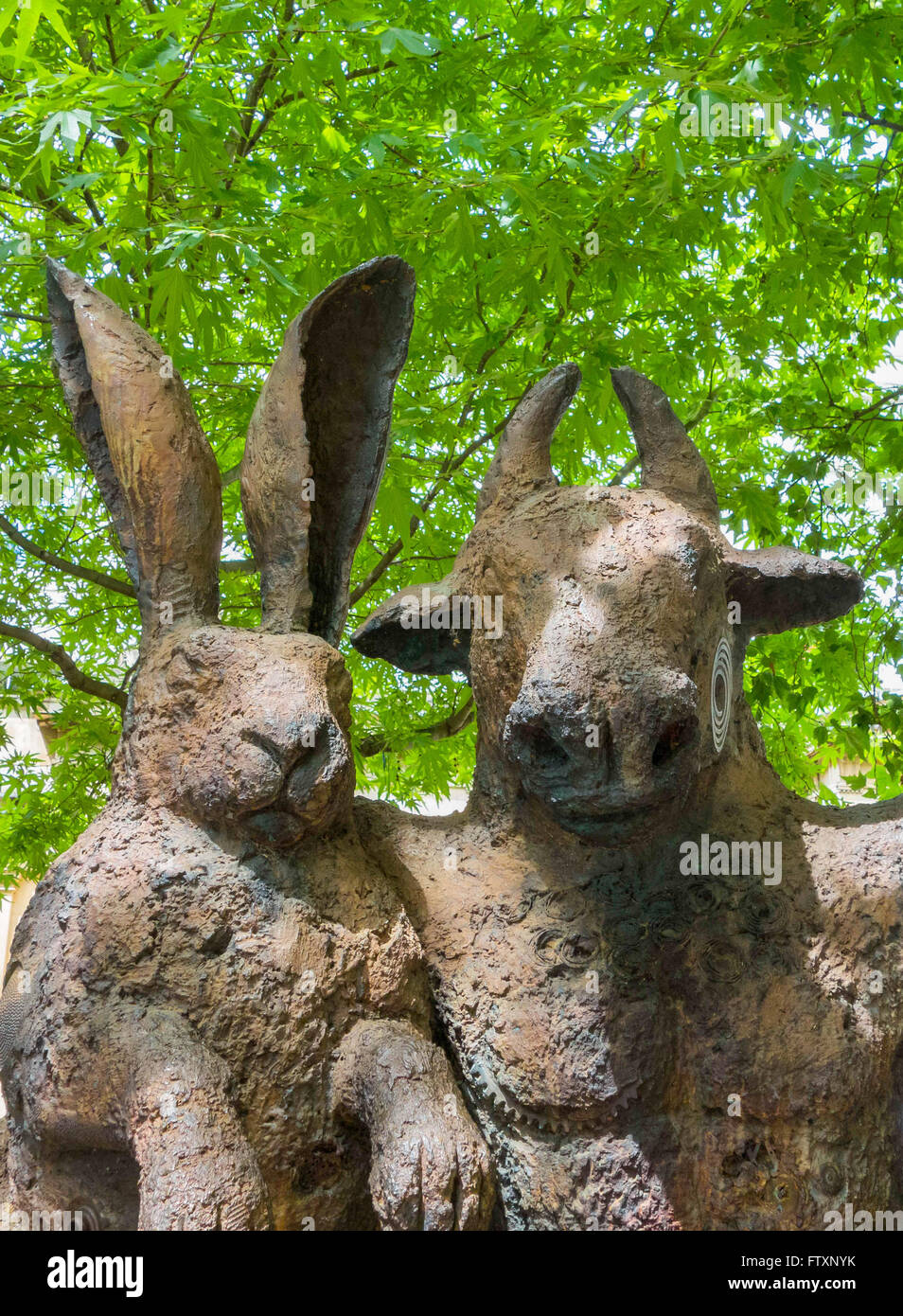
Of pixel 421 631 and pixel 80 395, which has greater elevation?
pixel 80 395

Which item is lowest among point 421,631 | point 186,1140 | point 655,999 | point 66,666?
point 186,1140

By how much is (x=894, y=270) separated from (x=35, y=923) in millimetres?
3779

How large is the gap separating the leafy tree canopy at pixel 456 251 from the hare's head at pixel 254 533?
4.17ft

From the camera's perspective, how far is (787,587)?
259cm

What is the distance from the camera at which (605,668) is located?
81.8 inches

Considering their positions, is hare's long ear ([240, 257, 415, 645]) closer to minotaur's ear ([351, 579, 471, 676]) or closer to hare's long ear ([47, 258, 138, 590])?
minotaur's ear ([351, 579, 471, 676])

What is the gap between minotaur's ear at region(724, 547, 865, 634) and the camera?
255 centimetres

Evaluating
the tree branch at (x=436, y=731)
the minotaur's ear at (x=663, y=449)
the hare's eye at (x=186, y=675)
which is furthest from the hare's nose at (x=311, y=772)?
the tree branch at (x=436, y=731)

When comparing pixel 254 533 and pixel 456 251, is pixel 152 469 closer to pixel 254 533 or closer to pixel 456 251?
pixel 254 533

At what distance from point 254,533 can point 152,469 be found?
23cm

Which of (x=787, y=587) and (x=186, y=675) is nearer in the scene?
(x=186, y=675)

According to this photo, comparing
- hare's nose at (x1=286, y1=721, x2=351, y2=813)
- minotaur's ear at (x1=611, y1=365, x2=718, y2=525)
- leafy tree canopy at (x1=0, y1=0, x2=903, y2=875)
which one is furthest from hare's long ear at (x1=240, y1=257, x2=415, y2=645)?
→ leafy tree canopy at (x1=0, y1=0, x2=903, y2=875)

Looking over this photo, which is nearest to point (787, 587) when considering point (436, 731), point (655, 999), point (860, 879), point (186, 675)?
point (860, 879)
